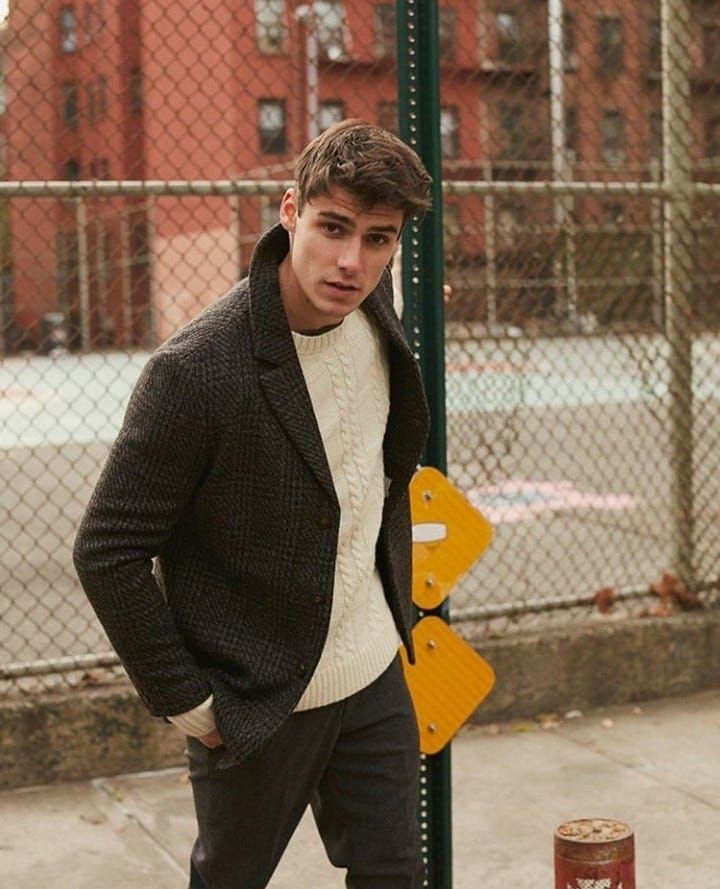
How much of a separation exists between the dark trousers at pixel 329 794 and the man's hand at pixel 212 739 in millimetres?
27

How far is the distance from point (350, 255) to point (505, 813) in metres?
2.64

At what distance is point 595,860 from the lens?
303 cm

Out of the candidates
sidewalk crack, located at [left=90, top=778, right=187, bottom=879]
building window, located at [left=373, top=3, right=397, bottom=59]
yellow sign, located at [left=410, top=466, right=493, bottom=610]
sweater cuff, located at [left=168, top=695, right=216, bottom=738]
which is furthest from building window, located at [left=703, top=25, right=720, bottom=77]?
sweater cuff, located at [left=168, top=695, right=216, bottom=738]

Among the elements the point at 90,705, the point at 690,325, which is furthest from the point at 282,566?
the point at 690,325

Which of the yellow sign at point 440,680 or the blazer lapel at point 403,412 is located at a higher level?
the blazer lapel at point 403,412

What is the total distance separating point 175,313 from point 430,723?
2516 centimetres

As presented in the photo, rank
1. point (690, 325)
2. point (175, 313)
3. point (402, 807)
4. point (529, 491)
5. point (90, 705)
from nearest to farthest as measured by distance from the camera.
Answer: point (402, 807)
point (90, 705)
point (690, 325)
point (529, 491)
point (175, 313)

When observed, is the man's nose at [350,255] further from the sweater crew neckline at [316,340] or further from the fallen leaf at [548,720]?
the fallen leaf at [548,720]

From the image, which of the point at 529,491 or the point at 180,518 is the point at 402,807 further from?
the point at 529,491

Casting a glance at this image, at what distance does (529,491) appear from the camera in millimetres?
10844

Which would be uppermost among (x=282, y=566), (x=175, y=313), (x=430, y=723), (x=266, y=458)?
(x=266, y=458)

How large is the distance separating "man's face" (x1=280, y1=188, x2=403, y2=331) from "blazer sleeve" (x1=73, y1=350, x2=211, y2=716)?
27cm

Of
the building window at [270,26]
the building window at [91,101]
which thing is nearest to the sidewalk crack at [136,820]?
the building window at [270,26]

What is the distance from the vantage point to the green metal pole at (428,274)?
3.41 meters
